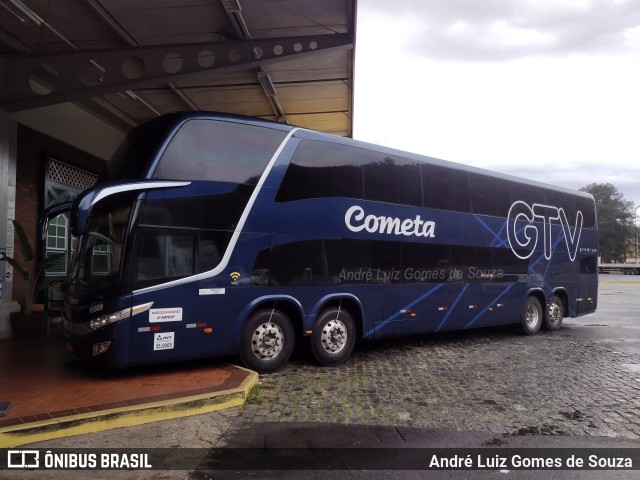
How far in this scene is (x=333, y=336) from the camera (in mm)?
8203

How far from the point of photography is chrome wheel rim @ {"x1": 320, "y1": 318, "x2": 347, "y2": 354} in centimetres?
811

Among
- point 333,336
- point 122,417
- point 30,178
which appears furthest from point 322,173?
point 30,178

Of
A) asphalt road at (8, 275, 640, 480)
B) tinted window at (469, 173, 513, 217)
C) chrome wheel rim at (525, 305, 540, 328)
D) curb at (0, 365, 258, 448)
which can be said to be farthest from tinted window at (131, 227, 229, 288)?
chrome wheel rim at (525, 305, 540, 328)

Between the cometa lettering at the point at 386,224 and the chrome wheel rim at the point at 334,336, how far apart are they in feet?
5.38

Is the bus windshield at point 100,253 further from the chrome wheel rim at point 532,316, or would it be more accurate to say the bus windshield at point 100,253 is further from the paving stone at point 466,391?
the chrome wheel rim at point 532,316

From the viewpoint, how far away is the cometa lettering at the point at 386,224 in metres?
8.45

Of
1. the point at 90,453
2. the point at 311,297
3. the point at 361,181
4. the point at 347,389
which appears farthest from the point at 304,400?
the point at 361,181

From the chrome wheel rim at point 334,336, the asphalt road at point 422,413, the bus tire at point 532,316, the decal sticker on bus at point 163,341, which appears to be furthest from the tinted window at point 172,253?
the bus tire at point 532,316

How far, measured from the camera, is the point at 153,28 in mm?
9516

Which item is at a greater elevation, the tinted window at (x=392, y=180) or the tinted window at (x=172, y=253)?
the tinted window at (x=392, y=180)

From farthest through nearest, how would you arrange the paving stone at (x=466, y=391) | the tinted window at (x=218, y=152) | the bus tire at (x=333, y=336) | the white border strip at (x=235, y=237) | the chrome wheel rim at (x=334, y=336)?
the chrome wheel rim at (x=334, y=336) → the bus tire at (x=333, y=336) → the tinted window at (x=218, y=152) → the white border strip at (x=235, y=237) → the paving stone at (x=466, y=391)

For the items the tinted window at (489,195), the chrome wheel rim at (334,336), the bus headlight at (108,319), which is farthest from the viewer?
the tinted window at (489,195)

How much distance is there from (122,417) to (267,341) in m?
2.63

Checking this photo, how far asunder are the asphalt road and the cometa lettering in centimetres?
234
